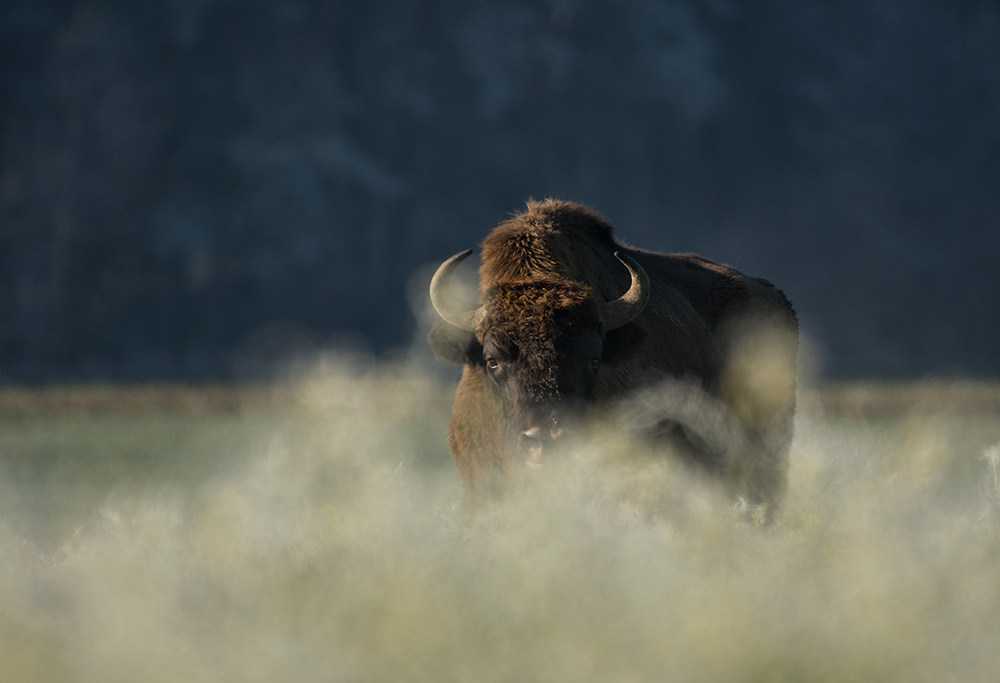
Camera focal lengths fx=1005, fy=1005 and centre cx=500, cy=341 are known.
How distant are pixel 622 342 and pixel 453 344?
3.90 ft

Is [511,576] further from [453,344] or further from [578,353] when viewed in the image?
[453,344]

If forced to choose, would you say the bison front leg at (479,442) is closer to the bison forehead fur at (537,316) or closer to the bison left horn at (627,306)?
the bison forehead fur at (537,316)

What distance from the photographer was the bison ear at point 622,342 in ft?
23.0

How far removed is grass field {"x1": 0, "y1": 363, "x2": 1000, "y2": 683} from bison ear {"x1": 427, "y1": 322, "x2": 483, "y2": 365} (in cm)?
28

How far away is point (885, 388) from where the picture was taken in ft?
157

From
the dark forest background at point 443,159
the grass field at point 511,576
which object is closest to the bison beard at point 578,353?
the grass field at point 511,576

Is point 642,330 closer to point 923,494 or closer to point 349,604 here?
point 923,494

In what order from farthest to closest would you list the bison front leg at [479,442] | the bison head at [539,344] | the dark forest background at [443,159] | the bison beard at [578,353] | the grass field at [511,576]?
the dark forest background at [443,159]
the bison front leg at [479,442]
the bison beard at [578,353]
the bison head at [539,344]
the grass field at [511,576]

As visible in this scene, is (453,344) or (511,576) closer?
(511,576)

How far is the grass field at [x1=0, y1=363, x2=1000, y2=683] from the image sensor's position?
174 inches

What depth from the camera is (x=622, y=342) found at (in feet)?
23.1

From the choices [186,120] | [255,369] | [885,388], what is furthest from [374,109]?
[885,388]

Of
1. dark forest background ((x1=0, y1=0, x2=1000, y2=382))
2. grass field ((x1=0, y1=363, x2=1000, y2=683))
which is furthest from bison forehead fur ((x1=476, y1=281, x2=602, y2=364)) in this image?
dark forest background ((x1=0, y1=0, x2=1000, y2=382))

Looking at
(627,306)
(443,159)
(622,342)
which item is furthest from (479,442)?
(443,159)
